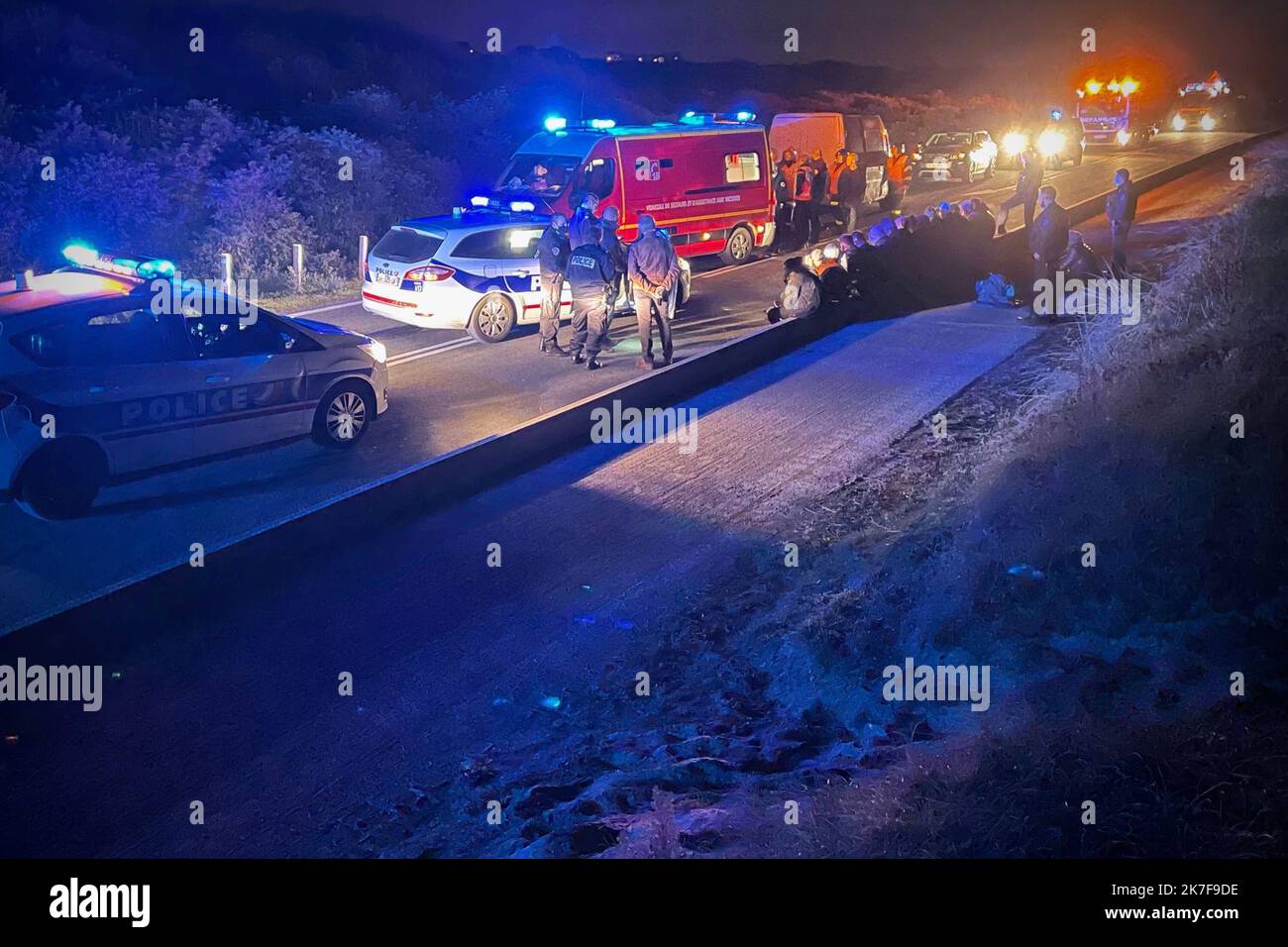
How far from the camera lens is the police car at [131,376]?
7.32 m

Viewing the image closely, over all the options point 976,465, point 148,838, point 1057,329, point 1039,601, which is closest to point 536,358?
point 976,465

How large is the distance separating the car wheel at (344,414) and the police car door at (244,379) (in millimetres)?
167

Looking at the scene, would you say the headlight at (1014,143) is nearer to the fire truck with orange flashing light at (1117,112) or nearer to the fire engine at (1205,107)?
the fire truck with orange flashing light at (1117,112)

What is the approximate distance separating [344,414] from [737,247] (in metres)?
11.8

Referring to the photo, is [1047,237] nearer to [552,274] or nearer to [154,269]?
[552,274]

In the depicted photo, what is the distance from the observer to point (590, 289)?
1209 centimetres

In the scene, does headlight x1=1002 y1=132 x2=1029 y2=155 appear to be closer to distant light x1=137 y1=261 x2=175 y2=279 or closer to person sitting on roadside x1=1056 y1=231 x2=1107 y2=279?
person sitting on roadside x1=1056 y1=231 x2=1107 y2=279

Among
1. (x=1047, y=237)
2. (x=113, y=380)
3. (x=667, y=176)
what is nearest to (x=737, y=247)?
(x=667, y=176)

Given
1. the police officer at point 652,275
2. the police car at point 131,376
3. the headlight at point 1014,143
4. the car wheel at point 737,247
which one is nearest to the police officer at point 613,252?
the police officer at point 652,275

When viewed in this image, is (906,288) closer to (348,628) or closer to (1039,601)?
(1039,601)

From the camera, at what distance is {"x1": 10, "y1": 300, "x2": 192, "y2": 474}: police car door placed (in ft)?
24.0

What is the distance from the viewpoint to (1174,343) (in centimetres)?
921

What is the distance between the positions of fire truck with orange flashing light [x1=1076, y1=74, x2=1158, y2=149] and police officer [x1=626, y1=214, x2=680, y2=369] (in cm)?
3548

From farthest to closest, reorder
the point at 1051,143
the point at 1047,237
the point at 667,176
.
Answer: the point at 1051,143 → the point at 667,176 → the point at 1047,237
